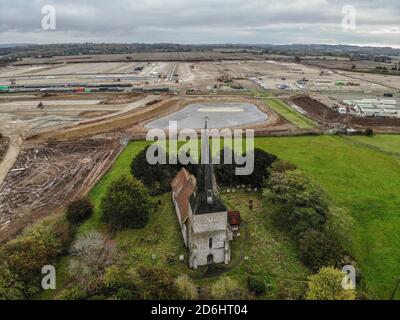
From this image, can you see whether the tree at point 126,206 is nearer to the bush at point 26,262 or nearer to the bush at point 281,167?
the bush at point 26,262

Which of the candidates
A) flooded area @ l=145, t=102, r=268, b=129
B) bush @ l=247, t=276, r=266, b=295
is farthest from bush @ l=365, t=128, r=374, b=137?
bush @ l=247, t=276, r=266, b=295

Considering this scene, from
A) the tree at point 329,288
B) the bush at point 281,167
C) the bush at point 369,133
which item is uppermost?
the bush at point 369,133

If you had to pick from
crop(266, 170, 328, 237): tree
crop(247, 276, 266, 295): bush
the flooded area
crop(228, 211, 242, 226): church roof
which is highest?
the flooded area

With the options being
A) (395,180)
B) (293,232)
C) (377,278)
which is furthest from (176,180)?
(395,180)

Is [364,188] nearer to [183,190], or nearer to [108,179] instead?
[183,190]

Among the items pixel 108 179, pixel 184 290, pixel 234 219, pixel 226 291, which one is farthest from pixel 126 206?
pixel 108 179

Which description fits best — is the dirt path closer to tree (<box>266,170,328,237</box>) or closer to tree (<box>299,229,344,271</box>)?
tree (<box>266,170,328,237</box>)

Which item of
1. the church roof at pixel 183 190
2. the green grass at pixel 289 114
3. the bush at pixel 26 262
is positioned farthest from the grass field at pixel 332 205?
the green grass at pixel 289 114
